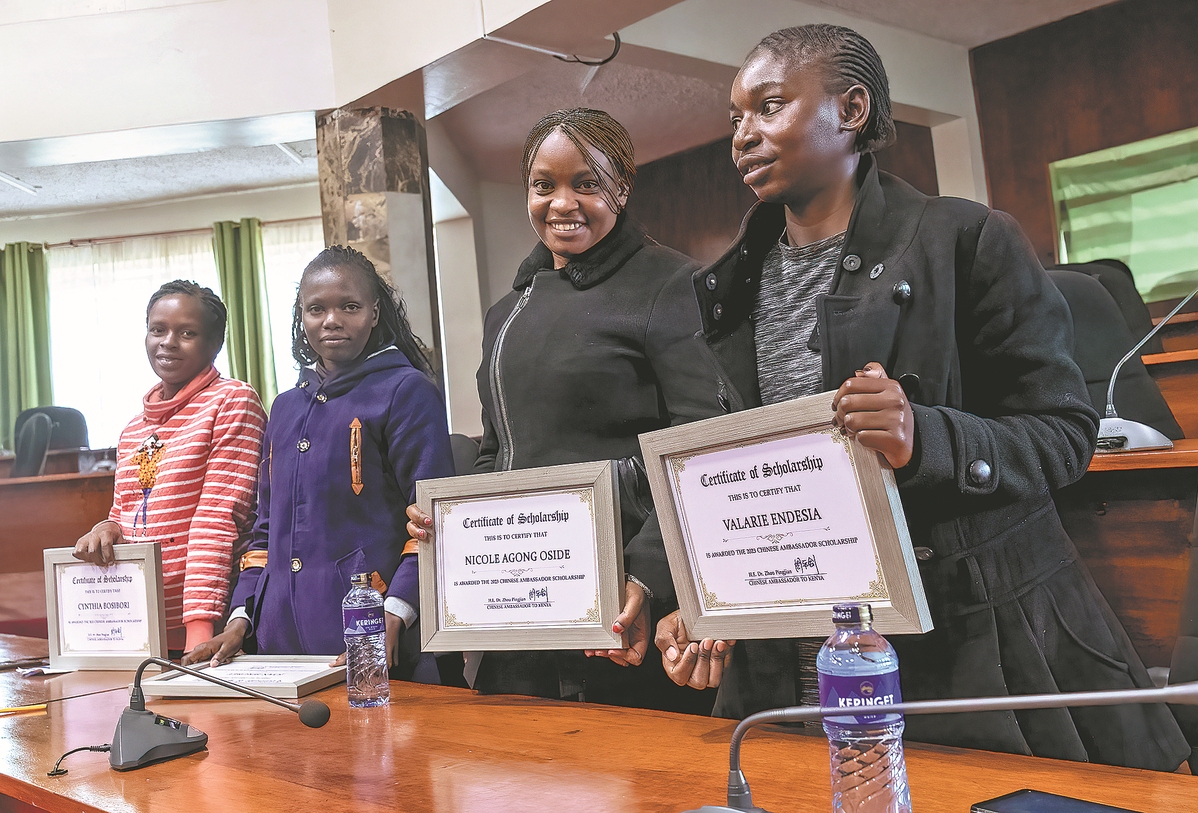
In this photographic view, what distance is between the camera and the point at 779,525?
4.31 ft

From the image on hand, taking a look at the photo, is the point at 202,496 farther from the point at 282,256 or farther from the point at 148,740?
the point at 282,256

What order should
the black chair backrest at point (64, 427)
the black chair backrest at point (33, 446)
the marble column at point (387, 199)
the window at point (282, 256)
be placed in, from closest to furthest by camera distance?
the marble column at point (387, 199), the black chair backrest at point (33, 446), the black chair backrest at point (64, 427), the window at point (282, 256)

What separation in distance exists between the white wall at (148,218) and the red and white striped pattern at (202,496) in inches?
248

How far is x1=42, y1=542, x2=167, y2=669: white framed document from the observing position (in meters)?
2.32

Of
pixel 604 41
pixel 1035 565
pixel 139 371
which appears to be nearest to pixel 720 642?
pixel 1035 565

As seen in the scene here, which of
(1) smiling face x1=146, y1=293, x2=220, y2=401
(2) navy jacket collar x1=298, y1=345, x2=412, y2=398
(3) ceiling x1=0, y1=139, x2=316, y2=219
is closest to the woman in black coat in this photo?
(2) navy jacket collar x1=298, y1=345, x2=412, y2=398

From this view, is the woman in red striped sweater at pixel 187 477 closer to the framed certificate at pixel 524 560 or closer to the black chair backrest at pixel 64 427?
the framed certificate at pixel 524 560

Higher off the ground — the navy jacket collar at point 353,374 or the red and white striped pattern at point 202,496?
the navy jacket collar at point 353,374

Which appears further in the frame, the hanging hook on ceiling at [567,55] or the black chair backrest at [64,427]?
the black chair backrest at [64,427]

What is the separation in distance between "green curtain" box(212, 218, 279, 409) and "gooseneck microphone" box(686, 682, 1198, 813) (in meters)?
8.11

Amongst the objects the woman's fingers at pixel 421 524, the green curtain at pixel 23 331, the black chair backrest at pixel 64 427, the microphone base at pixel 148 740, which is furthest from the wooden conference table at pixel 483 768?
the green curtain at pixel 23 331

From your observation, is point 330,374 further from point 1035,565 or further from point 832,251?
point 1035,565

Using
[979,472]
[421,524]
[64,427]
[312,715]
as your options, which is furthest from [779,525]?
[64,427]

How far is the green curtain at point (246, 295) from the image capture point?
8531 millimetres
